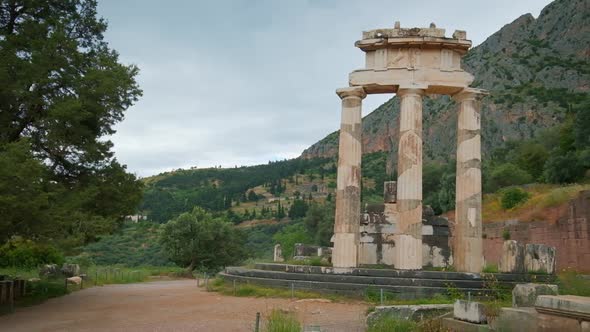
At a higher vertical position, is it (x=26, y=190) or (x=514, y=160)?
(x=514, y=160)

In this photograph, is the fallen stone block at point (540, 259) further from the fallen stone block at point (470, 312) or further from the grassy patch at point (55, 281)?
the grassy patch at point (55, 281)

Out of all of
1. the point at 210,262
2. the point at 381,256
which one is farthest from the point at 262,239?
the point at 381,256

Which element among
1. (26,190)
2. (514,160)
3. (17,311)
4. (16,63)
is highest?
(514,160)

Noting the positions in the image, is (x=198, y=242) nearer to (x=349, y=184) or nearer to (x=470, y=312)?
(x=349, y=184)

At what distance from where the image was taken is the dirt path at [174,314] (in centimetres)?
1259

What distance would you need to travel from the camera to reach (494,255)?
39.7m

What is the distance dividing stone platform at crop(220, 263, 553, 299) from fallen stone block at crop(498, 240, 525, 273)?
1.20m

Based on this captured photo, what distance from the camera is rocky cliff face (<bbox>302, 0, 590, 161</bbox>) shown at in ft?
270

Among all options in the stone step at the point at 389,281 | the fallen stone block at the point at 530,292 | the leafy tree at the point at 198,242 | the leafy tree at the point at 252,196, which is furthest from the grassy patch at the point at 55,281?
the leafy tree at the point at 252,196

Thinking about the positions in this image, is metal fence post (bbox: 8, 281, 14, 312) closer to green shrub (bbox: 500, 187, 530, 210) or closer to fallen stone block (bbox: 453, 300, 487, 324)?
fallen stone block (bbox: 453, 300, 487, 324)

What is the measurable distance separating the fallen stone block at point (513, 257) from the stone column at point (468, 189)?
0.86 metres

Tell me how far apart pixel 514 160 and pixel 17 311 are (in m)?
60.9

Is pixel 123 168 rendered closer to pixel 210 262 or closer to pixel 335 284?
pixel 335 284

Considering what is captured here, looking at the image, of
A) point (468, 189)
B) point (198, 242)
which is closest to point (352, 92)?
point (468, 189)
